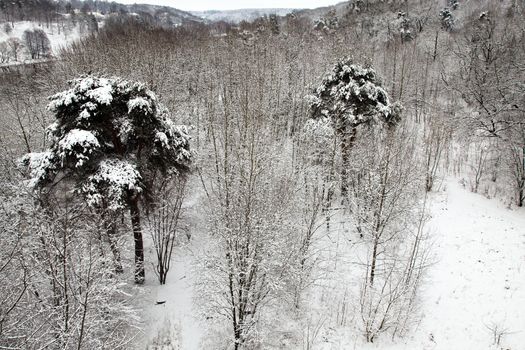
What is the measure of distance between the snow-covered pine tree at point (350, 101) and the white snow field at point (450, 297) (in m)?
5.50

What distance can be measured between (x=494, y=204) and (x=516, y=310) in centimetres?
820

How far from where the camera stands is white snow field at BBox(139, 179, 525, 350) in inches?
461

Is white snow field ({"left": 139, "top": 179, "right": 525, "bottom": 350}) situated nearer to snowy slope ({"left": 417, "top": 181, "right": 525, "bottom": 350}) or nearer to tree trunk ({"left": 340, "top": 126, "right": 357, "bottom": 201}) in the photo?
snowy slope ({"left": 417, "top": 181, "right": 525, "bottom": 350})

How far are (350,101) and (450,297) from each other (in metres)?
9.92

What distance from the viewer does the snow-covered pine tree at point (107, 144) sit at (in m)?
11.2

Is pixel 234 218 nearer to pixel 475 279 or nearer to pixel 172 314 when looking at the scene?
pixel 172 314

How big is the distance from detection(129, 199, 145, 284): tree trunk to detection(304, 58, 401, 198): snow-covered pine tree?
9.73 m

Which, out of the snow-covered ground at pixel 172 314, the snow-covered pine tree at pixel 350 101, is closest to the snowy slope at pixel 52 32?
the snow-covered pine tree at pixel 350 101

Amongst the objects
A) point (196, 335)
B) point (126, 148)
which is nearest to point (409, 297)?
point (196, 335)

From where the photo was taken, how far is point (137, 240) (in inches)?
554

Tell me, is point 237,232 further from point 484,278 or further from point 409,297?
point 484,278

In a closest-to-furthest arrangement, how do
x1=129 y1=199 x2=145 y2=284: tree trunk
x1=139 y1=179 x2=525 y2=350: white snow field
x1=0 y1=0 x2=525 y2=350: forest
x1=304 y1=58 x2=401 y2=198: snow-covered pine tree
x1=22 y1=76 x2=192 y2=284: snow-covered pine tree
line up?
x1=0 y1=0 x2=525 y2=350: forest → x1=22 y1=76 x2=192 y2=284: snow-covered pine tree → x1=139 y1=179 x2=525 y2=350: white snow field → x1=129 y1=199 x2=145 y2=284: tree trunk → x1=304 y1=58 x2=401 y2=198: snow-covered pine tree

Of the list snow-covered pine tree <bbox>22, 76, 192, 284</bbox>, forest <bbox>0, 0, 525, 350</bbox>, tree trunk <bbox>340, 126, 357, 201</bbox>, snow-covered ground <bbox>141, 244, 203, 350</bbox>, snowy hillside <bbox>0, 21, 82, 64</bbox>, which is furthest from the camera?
snowy hillside <bbox>0, 21, 82, 64</bbox>

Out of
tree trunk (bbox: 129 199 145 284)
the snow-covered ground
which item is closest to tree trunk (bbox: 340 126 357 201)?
the snow-covered ground
